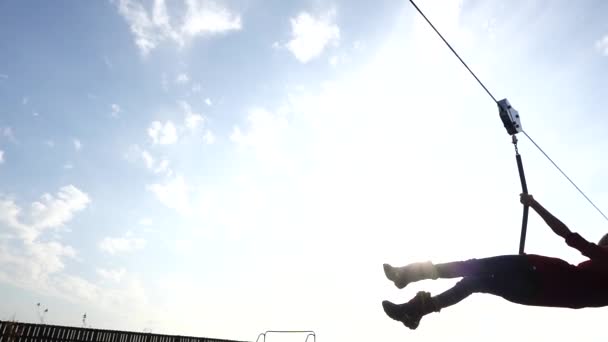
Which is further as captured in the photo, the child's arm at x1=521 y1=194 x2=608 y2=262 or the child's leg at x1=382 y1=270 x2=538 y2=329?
the child's leg at x1=382 y1=270 x2=538 y2=329

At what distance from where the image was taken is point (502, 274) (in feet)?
11.6

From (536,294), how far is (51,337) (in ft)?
40.1

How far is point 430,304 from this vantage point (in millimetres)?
3867

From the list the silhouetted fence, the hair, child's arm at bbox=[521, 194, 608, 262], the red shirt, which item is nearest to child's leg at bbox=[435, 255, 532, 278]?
the red shirt

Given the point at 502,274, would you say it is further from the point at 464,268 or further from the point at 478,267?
the point at 464,268

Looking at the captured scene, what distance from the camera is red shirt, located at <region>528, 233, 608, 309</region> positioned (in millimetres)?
3439

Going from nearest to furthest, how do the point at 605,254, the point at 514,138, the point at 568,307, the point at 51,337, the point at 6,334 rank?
the point at 605,254, the point at 568,307, the point at 514,138, the point at 6,334, the point at 51,337

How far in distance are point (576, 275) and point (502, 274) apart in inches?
25.5

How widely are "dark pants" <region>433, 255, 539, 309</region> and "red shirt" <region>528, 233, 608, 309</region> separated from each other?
8 centimetres

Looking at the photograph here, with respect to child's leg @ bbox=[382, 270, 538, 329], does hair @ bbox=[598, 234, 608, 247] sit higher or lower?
higher

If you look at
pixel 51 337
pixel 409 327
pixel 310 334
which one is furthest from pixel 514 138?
pixel 51 337

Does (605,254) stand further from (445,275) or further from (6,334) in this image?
(6,334)

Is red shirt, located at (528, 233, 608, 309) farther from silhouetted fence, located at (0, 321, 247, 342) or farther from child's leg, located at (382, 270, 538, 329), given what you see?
silhouetted fence, located at (0, 321, 247, 342)

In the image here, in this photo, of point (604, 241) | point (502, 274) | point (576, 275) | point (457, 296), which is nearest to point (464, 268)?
point (502, 274)
